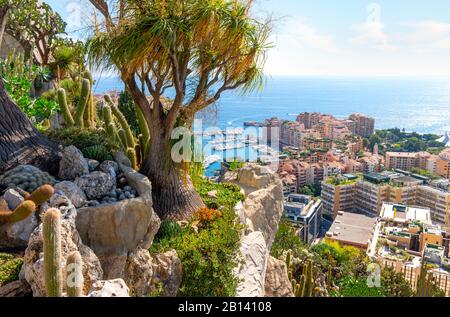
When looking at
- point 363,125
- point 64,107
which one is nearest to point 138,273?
point 64,107

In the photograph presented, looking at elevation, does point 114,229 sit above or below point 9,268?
above

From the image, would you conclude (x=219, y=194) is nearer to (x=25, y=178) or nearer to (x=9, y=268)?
(x=25, y=178)

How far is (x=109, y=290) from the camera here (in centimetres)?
165

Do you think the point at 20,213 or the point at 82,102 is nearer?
the point at 20,213

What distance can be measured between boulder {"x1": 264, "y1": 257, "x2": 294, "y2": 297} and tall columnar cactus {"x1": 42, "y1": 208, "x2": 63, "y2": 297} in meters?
2.33

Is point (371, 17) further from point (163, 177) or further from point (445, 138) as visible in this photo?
point (445, 138)

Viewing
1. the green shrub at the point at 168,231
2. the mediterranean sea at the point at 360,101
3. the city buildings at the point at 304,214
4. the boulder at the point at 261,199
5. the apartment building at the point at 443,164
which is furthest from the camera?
the apartment building at the point at 443,164

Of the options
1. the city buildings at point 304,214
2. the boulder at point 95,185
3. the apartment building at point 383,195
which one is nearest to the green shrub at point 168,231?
the boulder at point 95,185

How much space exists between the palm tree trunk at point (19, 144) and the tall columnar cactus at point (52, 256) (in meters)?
1.30

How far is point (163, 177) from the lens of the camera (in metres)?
3.60

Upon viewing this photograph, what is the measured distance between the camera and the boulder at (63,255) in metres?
1.91

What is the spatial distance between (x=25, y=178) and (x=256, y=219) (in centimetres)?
254

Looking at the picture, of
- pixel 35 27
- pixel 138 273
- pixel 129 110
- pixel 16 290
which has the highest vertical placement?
pixel 35 27

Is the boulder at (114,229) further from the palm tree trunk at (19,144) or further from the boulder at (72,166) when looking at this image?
the palm tree trunk at (19,144)
